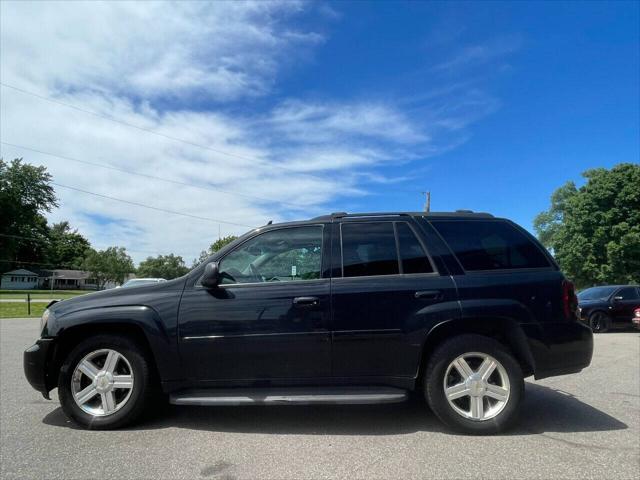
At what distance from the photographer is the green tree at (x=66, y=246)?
102356 millimetres

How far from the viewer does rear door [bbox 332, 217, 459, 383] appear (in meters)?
3.66

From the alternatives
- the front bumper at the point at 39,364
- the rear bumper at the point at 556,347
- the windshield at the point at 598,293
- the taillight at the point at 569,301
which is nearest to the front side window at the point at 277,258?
the front bumper at the point at 39,364

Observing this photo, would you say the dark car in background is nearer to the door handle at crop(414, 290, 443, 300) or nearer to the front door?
the door handle at crop(414, 290, 443, 300)

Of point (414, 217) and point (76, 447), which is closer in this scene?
point (76, 447)

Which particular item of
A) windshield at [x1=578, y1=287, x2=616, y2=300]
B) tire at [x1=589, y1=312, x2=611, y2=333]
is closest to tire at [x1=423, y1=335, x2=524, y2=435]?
tire at [x1=589, y1=312, x2=611, y2=333]

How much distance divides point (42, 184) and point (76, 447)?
75479 mm

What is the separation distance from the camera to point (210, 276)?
3.75 meters

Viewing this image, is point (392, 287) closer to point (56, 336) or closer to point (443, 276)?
point (443, 276)

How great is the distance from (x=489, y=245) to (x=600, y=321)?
11.4 m

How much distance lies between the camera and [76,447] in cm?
335

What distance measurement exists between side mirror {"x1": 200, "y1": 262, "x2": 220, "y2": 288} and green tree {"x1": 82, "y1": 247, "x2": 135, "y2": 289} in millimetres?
101910

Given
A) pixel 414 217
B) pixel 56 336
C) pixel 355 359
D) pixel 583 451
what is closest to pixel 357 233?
pixel 414 217

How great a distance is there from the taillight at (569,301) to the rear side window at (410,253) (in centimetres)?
123

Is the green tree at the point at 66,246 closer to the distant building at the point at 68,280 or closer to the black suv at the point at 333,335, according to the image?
the distant building at the point at 68,280
